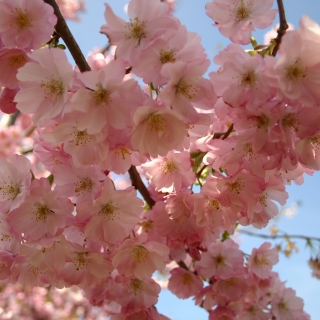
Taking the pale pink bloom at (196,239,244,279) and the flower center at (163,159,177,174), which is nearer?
the flower center at (163,159,177,174)

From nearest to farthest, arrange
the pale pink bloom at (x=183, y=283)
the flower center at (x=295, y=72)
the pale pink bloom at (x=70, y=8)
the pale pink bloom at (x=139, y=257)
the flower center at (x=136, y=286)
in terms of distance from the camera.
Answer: the flower center at (x=295, y=72), the pale pink bloom at (x=139, y=257), the flower center at (x=136, y=286), the pale pink bloom at (x=183, y=283), the pale pink bloom at (x=70, y=8)

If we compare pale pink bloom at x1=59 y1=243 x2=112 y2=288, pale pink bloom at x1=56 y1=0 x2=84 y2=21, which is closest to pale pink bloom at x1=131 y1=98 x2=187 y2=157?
pale pink bloom at x1=59 y1=243 x2=112 y2=288

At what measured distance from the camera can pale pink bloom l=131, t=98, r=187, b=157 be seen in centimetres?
101

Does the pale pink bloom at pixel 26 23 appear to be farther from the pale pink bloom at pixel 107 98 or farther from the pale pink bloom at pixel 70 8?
the pale pink bloom at pixel 70 8

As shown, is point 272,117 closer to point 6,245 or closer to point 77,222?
point 77,222

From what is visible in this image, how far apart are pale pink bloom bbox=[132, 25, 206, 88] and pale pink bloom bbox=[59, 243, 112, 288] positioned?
644mm

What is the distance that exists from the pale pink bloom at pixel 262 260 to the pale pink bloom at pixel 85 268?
813 mm

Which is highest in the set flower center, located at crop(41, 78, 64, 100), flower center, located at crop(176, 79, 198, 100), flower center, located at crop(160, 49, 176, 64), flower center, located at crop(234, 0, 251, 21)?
flower center, located at crop(234, 0, 251, 21)

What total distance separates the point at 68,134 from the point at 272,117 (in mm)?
577

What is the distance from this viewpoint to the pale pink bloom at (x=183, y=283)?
6.25ft

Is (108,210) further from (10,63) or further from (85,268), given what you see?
(10,63)

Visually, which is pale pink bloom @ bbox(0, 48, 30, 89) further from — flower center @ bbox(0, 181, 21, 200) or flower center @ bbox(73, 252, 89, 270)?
flower center @ bbox(73, 252, 89, 270)

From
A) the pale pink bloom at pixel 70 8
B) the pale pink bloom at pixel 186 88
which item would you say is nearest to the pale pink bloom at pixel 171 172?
the pale pink bloom at pixel 186 88

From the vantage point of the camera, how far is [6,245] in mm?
1369
